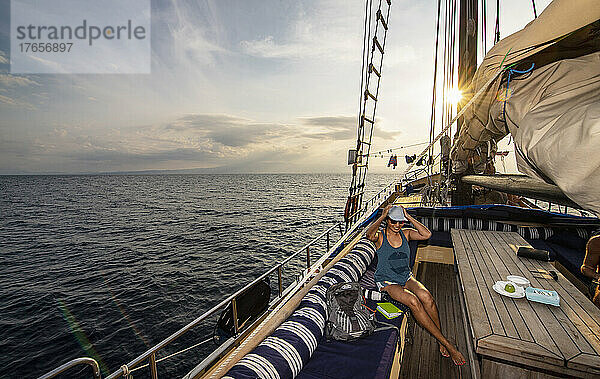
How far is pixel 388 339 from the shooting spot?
2602 mm

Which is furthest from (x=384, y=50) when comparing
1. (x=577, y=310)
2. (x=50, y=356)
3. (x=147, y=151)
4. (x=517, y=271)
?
(x=147, y=151)

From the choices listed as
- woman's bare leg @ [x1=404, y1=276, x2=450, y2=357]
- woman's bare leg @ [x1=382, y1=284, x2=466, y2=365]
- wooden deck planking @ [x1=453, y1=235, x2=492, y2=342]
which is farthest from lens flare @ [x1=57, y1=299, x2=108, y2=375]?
wooden deck planking @ [x1=453, y1=235, x2=492, y2=342]

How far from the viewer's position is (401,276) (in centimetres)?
346

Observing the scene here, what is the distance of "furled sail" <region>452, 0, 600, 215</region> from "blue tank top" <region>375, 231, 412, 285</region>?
1985 millimetres

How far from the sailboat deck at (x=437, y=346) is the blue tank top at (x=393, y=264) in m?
0.72

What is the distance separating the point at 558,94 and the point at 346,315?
227 cm

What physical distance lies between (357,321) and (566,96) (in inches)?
88.6

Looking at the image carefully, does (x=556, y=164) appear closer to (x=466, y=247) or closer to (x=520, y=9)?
(x=466, y=247)

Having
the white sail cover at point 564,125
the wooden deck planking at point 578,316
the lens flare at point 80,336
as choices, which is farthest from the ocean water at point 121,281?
the white sail cover at point 564,125

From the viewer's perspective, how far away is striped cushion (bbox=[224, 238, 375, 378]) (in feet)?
6.34

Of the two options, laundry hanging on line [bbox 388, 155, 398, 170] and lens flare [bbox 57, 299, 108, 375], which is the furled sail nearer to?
lens flare [bbox 57, 299, 108, 375]

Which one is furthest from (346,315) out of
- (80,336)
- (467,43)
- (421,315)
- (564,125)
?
(80,336)

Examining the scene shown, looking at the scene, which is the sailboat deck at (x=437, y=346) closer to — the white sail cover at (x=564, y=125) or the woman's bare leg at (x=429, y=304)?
the woman's bare leg at (x=429, y=304)

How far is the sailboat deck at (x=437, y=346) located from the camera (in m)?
2.95
